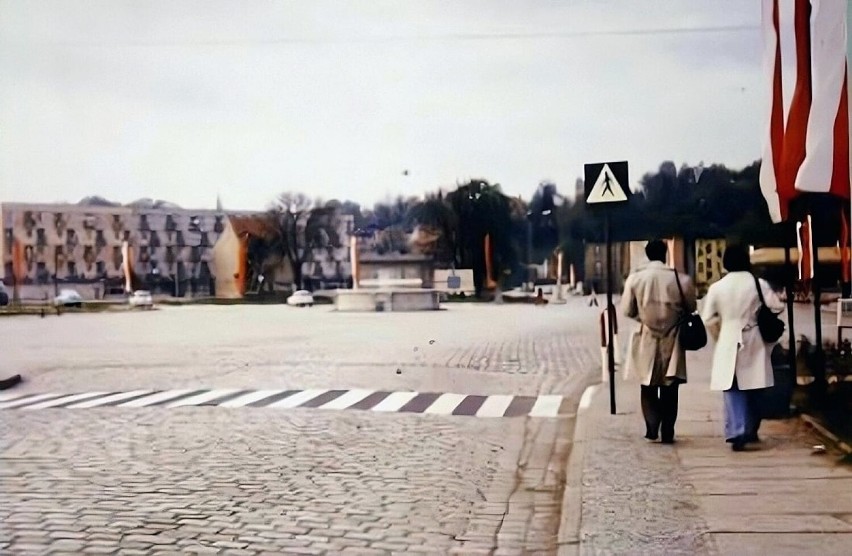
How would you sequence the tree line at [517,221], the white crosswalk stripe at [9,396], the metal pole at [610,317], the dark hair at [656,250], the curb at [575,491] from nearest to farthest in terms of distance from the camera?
the curb at [575,491] < the tree line at [517,221] < the dark hair at [656,250] < the metal pole at [610,317] < the white crosswalk stripe at [9,396]

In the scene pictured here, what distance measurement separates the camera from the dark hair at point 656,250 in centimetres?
373

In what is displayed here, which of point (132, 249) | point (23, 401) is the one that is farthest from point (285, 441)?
point (23, 401)

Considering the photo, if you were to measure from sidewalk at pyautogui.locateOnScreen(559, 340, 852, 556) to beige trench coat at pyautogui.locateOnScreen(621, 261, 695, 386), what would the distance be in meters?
0.10

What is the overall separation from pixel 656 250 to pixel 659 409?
0.69m

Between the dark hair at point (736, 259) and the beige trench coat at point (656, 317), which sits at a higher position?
the dark hair at point (736, 259)

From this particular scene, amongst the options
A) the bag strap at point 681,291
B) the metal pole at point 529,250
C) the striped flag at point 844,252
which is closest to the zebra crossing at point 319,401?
the metal pole at point 529,250

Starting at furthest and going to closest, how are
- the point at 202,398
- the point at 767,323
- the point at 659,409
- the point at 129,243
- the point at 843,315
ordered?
the point at 202,398 → the point at 129,243 → the point at 659,409 → the point at 767,323 → the point at 843,315

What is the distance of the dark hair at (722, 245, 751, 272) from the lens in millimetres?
3637

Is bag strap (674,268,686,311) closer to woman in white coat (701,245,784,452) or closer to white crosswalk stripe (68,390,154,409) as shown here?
woman in white coat (701,245,784,452)

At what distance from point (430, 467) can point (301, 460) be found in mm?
540

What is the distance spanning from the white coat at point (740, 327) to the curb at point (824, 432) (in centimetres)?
21

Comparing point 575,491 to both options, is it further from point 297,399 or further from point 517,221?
point 297,399

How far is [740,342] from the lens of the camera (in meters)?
3.67

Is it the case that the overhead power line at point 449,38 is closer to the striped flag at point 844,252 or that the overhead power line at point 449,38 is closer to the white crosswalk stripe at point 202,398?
the striped flag at point 844,252
